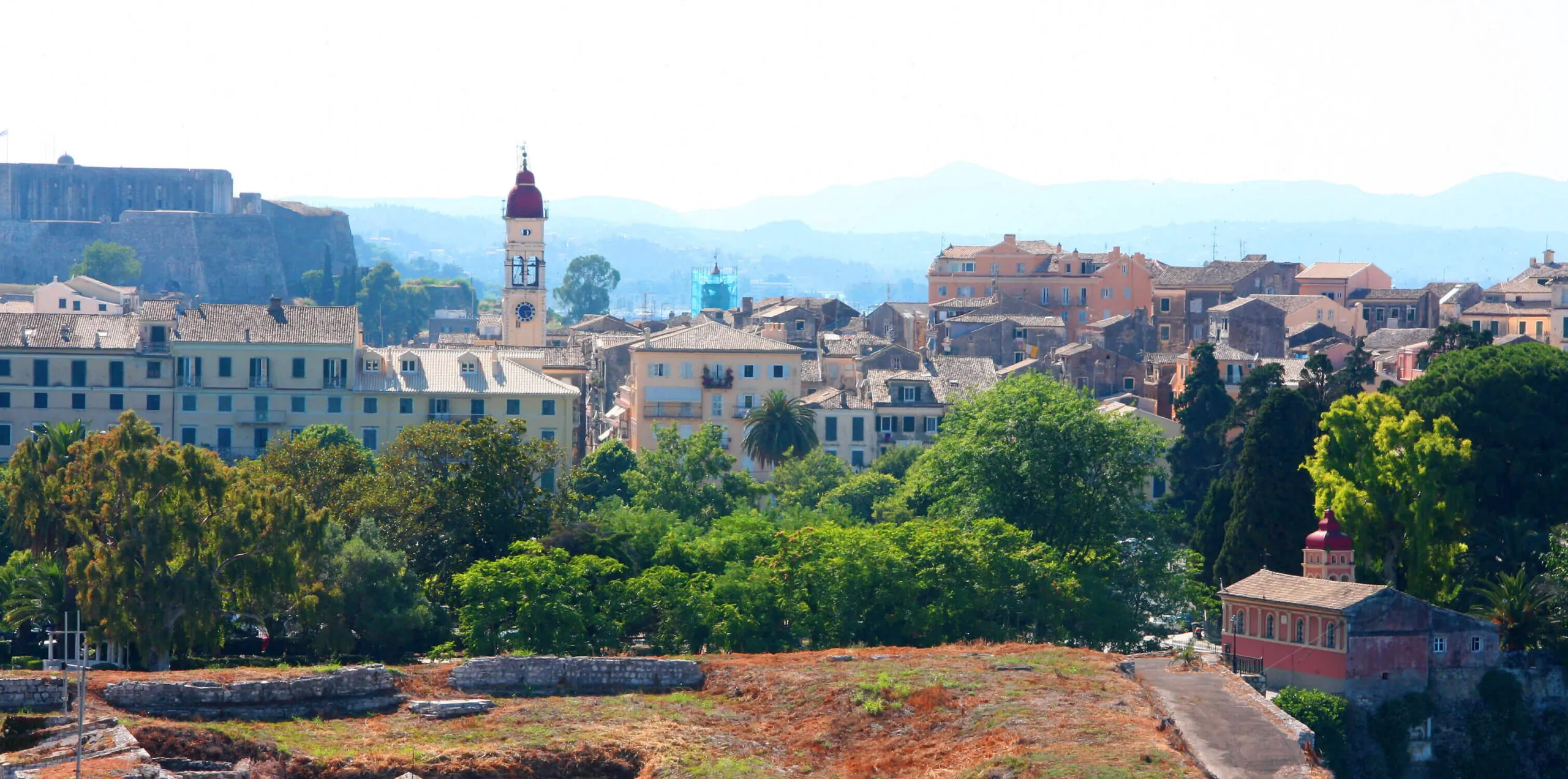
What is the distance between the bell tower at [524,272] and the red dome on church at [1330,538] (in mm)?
75193

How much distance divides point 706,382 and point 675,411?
1877 mm

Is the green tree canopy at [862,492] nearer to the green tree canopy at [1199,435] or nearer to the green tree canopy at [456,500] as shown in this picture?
the green tree canopy at [1199,435]

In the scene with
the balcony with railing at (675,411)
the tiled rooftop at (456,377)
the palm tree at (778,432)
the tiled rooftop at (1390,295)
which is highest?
the tiled rooftop at (1390,295)

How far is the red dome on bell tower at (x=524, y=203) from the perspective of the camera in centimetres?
12888

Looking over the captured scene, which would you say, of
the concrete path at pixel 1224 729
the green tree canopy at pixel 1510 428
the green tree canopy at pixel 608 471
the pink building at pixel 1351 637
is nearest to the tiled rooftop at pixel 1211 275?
the green tree canopy at pixel 608 471

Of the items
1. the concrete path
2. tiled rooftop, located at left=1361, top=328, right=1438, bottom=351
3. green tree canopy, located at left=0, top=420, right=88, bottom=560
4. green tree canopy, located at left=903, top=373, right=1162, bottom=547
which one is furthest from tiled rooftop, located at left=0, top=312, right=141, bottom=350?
the concrete path

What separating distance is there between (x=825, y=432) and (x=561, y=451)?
21036 millimetres

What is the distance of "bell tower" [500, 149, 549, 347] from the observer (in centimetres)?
12825

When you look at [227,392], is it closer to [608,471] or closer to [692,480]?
[608,471]

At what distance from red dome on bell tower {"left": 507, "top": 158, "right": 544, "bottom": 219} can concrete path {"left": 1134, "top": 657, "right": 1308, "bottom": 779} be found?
91.7 metres

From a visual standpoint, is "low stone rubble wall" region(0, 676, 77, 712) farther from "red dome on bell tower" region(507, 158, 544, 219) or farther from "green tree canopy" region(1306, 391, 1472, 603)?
"red dome on bell tower" region(507, 158, 544, 219)

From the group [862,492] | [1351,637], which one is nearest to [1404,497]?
[1351,637]

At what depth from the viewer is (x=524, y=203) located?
130 meters

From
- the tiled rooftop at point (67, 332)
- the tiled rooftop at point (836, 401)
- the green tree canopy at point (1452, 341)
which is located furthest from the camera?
the tiled rooftop at point (836, 401)
